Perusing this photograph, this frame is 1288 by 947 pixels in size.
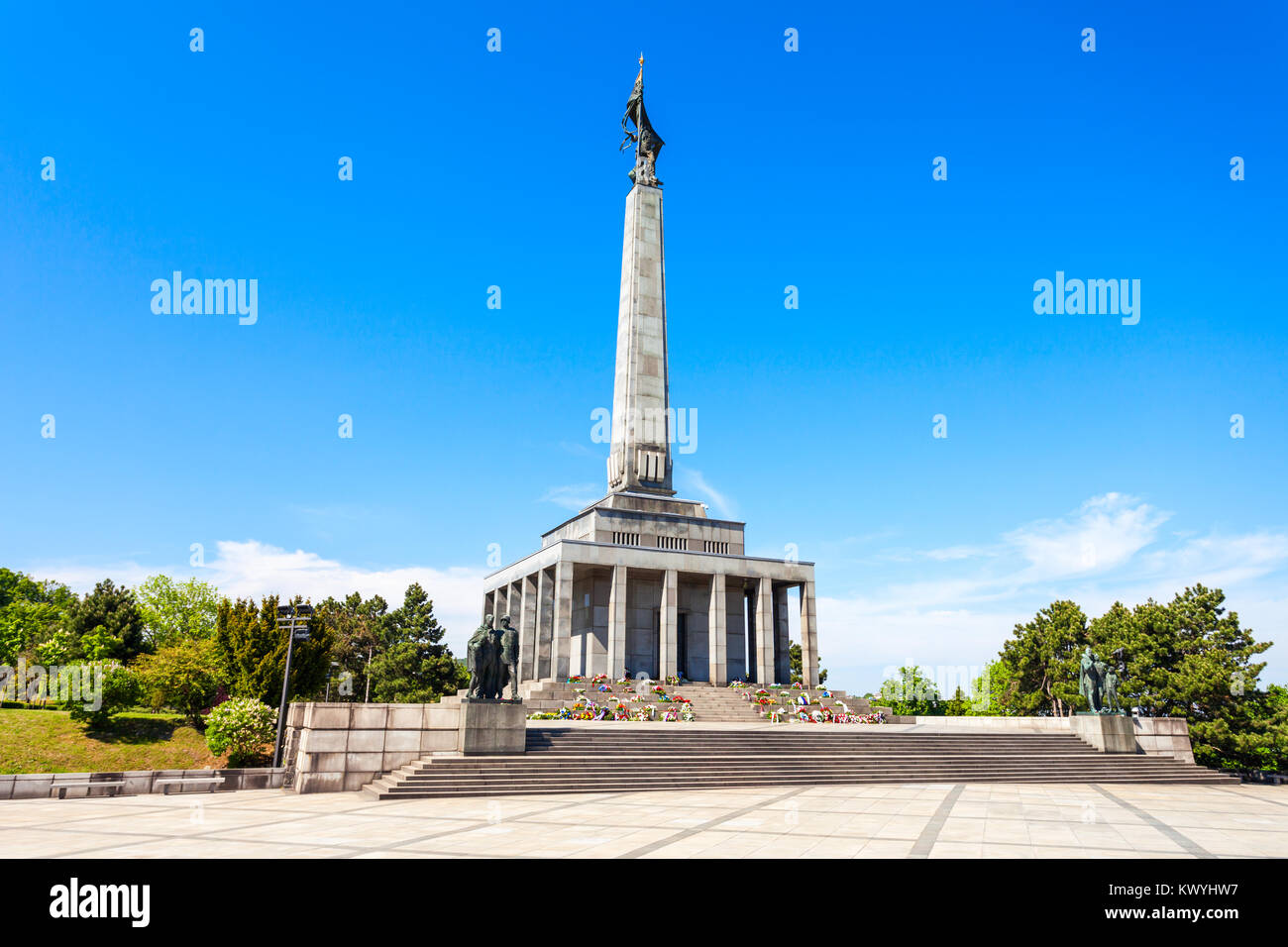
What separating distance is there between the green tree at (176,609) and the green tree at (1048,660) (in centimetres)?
6429

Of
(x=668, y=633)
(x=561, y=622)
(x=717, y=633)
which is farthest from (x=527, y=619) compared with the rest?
(x=717, y=633)

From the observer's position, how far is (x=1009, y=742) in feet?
85.1

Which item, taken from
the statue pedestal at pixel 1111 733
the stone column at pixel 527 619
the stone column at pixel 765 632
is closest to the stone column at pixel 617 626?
the stone column at pixel 527 619

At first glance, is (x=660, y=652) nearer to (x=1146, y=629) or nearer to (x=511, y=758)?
(x=511, y=758)

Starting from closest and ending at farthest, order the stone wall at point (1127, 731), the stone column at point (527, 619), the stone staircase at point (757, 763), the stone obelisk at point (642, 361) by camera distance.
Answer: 1. the stone staircase at point (757, 763)
2. the stone wall at point (1127, 731)
3. the stone column at point (527, 619)
4. the stone obelisk at point (642, 361)

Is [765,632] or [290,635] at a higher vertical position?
[290,635]

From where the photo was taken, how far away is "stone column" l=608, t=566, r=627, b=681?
36.2 m

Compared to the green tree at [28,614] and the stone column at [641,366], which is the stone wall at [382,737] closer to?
the stone column at [641,366]

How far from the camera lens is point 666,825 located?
13.3 m

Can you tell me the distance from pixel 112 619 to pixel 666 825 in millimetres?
57957

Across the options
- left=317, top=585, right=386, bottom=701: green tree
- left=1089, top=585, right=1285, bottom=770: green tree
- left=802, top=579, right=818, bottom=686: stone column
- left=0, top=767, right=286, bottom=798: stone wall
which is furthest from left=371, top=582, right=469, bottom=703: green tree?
left=1089, top=585, right=1285, bottom=770: green tree

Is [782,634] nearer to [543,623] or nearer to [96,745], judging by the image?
[543,623]

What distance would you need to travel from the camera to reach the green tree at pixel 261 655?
4216 centimetres
